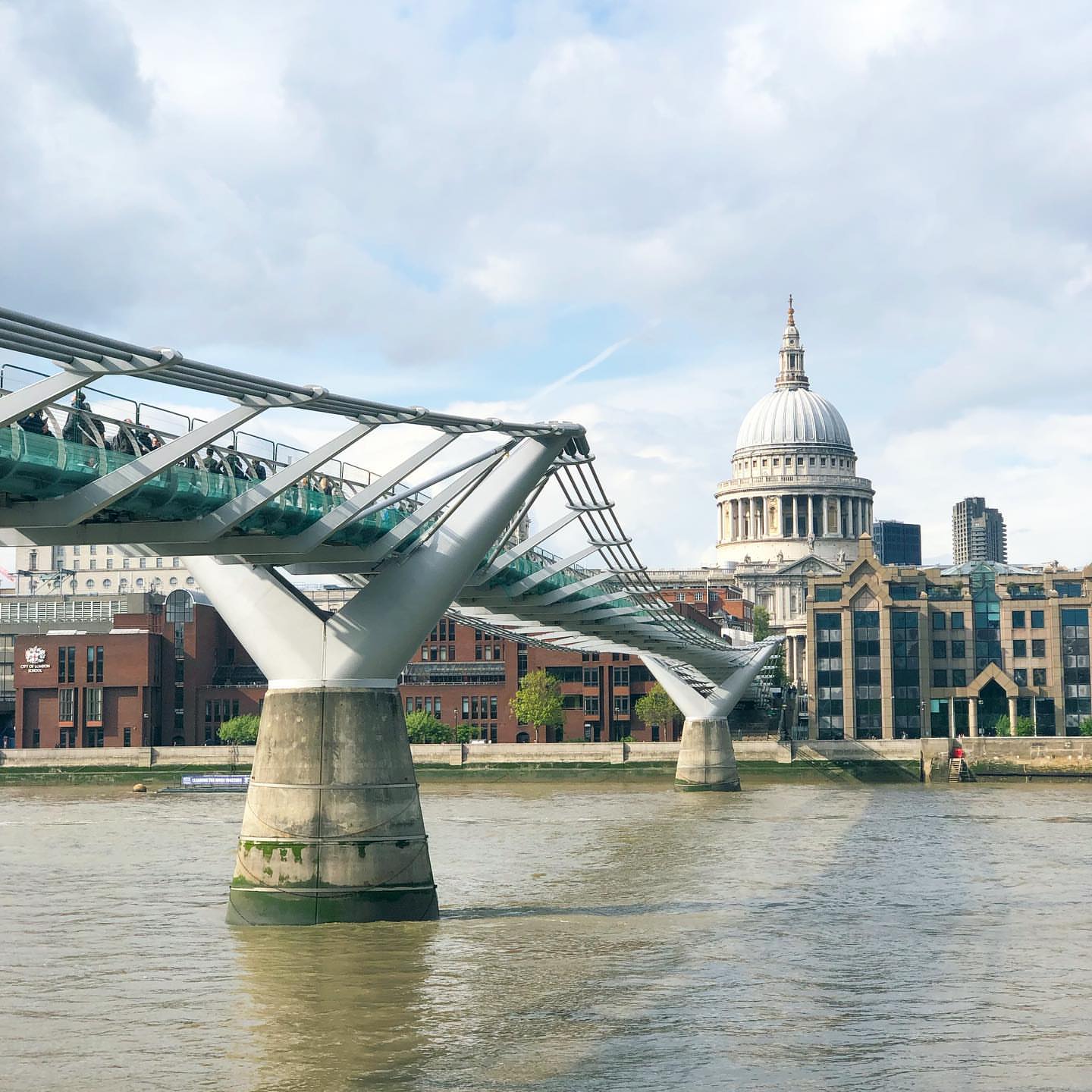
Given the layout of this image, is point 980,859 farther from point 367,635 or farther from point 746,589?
point 746,589

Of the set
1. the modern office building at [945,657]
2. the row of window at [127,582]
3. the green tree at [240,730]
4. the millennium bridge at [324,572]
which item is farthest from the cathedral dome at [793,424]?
the millennium bridge at [324,572]

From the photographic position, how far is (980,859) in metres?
45.8

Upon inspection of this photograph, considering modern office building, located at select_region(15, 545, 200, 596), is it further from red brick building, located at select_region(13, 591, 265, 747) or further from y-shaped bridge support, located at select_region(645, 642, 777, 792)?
y-shaped bridge support, located at select_region(645, 642, 777, 792)

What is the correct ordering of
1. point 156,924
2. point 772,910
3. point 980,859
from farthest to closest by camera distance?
point 980,859
point 772,910
point 156,924

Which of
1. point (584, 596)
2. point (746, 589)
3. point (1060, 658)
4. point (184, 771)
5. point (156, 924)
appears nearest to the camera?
point (156, 924)

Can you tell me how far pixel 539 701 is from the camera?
107938 millimetres

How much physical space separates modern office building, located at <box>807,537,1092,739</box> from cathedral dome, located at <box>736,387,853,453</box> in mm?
76586

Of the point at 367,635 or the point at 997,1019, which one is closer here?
the point at 997,1019

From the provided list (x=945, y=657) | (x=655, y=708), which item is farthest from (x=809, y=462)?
(x=655, y=708)

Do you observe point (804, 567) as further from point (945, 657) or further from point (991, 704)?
point (991, 704)

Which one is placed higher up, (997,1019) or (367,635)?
(367,635)

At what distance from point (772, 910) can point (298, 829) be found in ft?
32.3

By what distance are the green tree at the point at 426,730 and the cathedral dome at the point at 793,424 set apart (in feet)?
277

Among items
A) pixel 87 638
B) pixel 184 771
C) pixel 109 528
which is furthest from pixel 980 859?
pixel 87 638
